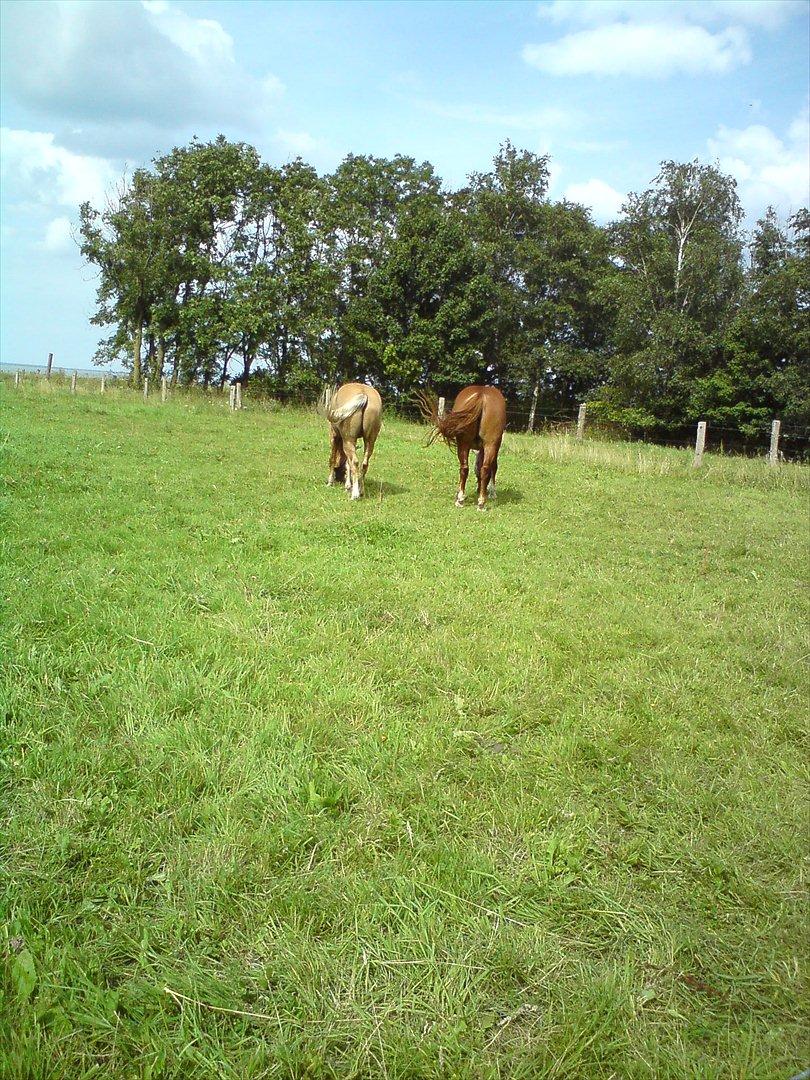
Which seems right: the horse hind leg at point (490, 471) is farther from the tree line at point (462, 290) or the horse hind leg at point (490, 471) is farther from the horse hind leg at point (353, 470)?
the tree line at point (462, 290)

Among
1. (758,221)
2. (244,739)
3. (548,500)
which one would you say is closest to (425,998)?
(244,739)

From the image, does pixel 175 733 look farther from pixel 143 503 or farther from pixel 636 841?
pixel 143 503

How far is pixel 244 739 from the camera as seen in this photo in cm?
346

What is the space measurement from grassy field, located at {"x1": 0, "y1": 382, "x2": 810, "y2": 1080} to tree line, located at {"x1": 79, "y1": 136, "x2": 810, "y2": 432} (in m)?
31.0

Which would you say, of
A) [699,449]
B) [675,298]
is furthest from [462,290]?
[699,449]

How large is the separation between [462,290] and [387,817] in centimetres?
3639

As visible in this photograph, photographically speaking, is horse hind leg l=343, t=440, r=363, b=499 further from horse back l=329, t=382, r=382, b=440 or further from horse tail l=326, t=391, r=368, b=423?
horse tail l=326, t=391, r=368, b=423

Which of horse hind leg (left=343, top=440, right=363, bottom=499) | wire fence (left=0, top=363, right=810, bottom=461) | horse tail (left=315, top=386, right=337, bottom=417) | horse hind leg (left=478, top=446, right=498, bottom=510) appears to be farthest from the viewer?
wire fence (left=0, top=363, right=810, bottom=461)

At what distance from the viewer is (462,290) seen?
36438mm

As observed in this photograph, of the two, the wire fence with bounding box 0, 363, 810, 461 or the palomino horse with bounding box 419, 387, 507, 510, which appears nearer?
the palomino horse with bounding box 419, 387, 507, 510

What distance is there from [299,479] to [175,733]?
8.40 metres

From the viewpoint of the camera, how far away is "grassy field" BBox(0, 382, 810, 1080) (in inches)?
A: 81.7

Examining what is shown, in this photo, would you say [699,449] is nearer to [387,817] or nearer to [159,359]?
[387,817]

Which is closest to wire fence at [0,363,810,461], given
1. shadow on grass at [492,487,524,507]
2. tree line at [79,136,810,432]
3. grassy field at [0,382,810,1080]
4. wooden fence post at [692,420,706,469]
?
tree line at [79,136,810,432]
